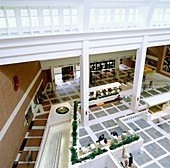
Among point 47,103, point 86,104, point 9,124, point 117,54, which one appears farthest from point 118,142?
point 117,54

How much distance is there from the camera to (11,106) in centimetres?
983

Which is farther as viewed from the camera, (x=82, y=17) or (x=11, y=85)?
(x=11, y=85)

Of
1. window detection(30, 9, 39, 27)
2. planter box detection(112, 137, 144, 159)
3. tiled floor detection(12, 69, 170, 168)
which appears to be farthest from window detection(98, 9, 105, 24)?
planter box detection(112, 137, 144, 159)

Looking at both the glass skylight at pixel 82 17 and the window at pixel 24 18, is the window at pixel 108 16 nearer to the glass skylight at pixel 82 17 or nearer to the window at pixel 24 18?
the glass skylight at pixel 82 17

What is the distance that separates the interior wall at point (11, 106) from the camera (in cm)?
882

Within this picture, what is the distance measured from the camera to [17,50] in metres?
8.37

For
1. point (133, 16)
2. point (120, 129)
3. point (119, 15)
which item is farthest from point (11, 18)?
point (120, 129)

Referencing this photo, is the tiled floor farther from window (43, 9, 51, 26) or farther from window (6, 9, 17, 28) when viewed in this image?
window (6, 9, 17, 28)

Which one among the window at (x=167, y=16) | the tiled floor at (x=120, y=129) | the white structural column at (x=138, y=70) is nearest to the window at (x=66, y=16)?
the white structural column at (x=138, y=70)

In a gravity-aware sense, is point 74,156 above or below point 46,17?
below

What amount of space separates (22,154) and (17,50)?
22.8 feet

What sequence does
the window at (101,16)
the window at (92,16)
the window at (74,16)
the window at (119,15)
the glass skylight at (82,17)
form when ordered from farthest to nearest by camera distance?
the window at (119,15)
the window at (101,16)
the window at (92,16)
the window at (74,16)
the glass skylight at (82,17)

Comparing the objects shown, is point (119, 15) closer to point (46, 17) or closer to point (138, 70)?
point (138, 70)

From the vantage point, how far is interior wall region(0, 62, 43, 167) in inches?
347
